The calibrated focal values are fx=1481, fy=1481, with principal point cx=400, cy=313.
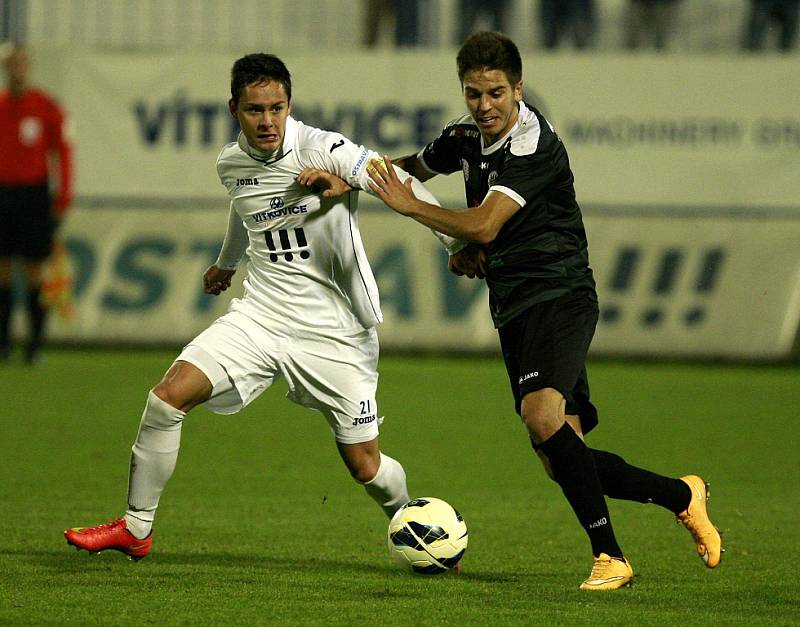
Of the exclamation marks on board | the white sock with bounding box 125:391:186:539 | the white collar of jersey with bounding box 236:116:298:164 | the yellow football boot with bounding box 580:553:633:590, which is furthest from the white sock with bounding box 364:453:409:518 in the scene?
the exclamation marks on board

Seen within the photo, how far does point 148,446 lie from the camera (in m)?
5.75

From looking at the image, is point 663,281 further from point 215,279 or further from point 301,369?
point 301,369

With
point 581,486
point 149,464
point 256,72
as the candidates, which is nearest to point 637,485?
point 581,486

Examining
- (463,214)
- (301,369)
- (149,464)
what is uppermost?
(463,214)

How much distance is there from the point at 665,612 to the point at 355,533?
6.83 ft

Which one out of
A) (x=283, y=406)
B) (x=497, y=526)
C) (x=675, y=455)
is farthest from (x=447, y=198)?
(x=497, y=526)

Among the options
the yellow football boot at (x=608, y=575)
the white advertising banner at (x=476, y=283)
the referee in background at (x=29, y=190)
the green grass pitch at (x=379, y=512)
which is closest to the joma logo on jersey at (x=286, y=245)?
the green grass pitch at (x=379, y=512)

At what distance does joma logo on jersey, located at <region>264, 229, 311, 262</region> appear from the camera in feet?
19.5

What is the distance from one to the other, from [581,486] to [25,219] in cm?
919

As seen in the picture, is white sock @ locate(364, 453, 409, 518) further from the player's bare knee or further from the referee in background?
the referee in background

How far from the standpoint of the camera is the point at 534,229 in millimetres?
5531

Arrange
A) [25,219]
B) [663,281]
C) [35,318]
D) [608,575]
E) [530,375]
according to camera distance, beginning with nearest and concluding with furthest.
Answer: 1. [608,575]
2. [530,375]
3. [35,318]
4. [25,219]
5. [663,281]

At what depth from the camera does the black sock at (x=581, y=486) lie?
536cm

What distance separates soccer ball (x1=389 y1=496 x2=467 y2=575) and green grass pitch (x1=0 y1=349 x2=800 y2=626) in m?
0.10
